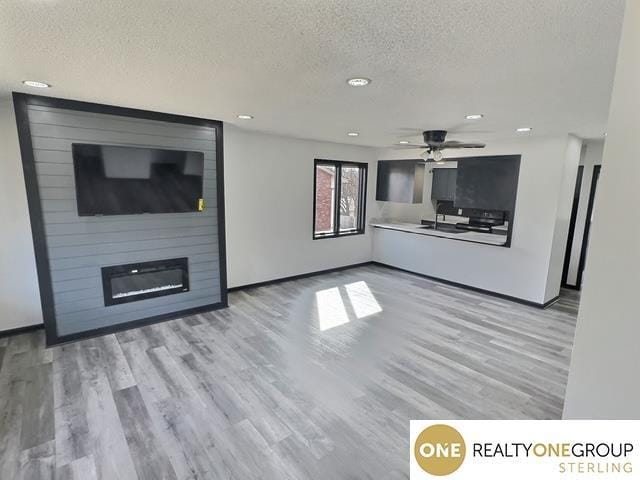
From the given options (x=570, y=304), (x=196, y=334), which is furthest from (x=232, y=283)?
(x=570, y=304)

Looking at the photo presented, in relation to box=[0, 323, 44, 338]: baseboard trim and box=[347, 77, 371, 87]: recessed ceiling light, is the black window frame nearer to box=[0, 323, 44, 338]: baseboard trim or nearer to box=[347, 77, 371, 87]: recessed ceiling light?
box=[347, 77, 371, 87]: recessed ceiling light

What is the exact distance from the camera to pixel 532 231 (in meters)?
4.50

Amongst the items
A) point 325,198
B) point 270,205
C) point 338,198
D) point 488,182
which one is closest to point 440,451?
point 270,205

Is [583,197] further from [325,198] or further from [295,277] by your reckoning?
[295,277]

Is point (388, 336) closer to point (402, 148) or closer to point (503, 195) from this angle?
point (503, 195)

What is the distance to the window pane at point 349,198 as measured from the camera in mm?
6180

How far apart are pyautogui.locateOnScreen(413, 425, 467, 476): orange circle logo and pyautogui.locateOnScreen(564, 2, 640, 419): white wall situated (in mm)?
845

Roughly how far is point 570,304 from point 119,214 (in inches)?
238

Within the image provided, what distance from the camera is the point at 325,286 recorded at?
5.36 meters

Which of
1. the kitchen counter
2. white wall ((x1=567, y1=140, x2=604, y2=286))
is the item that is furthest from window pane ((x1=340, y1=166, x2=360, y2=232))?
white wall ((x1=567, y1=140, x2=604, y2=286))

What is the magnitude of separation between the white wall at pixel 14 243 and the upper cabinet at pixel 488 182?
5.69m

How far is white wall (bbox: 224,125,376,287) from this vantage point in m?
4.65

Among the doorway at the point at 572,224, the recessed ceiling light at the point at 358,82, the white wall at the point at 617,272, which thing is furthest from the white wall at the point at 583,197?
the white wall at the point at 617,272

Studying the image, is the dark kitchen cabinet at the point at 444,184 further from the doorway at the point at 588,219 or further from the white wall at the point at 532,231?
the doorway at the point at 588,219
